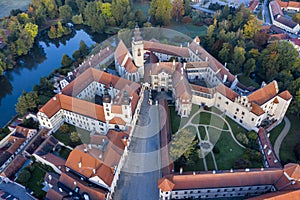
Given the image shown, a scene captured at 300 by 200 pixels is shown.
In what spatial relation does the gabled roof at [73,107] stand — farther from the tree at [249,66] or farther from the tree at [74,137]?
the tree at [249,66]

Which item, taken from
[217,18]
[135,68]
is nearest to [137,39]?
[135,68]

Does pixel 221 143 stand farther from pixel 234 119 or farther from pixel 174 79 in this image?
pixel 174 79

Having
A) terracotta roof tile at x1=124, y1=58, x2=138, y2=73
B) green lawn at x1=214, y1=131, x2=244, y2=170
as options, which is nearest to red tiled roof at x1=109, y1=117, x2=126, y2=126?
terracotta roof tile at x1=124, y1=58, x2=138, y2=73

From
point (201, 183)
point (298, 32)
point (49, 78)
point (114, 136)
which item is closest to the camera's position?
point (201, 183)

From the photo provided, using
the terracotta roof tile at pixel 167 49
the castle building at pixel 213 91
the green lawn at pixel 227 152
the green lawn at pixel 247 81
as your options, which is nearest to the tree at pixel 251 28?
the green lawn at pixel 247 81

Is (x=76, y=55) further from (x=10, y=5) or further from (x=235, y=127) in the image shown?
(x=10, y=5)

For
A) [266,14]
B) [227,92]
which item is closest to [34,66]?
[227,92]
